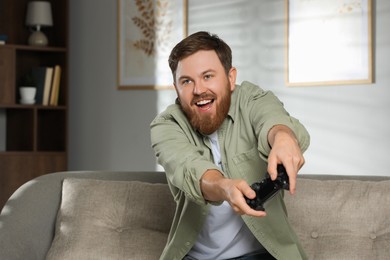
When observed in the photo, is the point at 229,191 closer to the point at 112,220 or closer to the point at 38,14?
the point at 112,220

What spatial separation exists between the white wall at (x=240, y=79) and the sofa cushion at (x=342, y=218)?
1.52 metres

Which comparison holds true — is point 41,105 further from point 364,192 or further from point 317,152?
point 364,192

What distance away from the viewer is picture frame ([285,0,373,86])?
4430mm

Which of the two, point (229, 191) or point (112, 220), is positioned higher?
point (229, 191)

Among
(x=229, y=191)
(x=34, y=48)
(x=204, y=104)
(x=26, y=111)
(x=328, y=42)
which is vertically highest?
(x=34, y=48)

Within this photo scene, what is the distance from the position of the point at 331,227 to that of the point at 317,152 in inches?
72.0

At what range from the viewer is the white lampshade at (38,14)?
607 centimetres

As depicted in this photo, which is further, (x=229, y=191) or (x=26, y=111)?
(x=26, y=111)

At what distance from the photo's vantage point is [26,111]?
618 centimetres

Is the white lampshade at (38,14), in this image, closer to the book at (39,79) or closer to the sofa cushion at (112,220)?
the book at (39,79)

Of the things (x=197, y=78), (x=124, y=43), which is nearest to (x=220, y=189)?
(x=197, y=78)

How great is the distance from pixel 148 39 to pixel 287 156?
4060mm

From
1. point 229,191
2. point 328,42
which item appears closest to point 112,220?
point 229,191

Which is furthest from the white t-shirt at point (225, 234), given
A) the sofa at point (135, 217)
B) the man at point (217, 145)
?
the sofa at point (135, 217)
